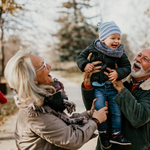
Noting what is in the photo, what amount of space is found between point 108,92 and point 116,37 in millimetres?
709

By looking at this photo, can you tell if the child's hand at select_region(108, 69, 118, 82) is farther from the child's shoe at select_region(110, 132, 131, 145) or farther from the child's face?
the child's shoe at select_region(110, 132, 131, 145)

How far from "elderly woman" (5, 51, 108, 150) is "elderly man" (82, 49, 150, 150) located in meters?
0.53

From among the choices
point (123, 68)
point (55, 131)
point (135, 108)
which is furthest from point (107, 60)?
point (55, 131)

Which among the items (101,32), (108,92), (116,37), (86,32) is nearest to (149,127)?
(108,92)

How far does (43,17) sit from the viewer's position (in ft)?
36.8

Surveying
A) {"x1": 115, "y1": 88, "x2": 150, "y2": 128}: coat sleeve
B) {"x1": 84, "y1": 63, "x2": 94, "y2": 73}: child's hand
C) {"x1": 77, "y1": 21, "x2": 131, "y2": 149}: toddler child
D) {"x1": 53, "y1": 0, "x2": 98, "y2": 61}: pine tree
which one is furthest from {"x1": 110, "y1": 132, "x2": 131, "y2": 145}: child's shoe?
{"x1": 53, "y1": 0, "x2": 98, "y2": 61}: pine tree

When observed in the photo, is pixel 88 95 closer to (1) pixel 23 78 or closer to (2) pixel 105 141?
(2) pixel 105 141

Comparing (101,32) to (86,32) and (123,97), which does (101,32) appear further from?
(86,32)

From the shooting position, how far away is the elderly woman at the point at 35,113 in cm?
152

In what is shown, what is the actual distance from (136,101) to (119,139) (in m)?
0.51

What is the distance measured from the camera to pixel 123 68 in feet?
7.03

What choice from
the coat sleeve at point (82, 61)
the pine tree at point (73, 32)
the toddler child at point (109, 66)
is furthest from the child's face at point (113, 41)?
the pine tree at point (73, 32)

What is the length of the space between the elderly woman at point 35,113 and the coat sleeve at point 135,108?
0.51 m

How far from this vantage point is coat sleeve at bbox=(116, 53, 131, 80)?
2080 millimetres
